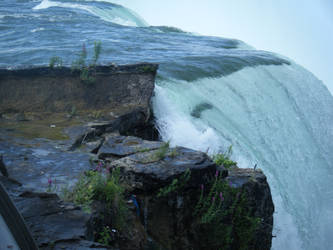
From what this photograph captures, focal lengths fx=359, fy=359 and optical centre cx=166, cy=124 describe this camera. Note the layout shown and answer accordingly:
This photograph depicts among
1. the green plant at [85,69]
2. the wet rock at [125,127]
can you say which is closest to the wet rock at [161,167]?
the wet rock at [125,127]

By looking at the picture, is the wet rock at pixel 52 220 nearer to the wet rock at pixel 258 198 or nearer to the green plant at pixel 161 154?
the green plant at pixel 161 154

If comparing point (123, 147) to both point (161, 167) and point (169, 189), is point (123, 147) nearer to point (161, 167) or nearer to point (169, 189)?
point (161, 167)

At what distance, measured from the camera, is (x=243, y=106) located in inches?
309

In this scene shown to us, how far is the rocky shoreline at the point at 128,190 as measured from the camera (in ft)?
7.50

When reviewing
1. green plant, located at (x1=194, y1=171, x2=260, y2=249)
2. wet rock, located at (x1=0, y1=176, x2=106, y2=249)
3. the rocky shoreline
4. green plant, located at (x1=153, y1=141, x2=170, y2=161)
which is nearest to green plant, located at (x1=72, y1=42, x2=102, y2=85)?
the rocky shoreline

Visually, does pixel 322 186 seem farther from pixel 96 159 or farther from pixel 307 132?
pixel 96 159

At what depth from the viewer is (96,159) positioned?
136 inches

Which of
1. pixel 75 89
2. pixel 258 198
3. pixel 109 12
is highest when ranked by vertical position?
pixel 75 89

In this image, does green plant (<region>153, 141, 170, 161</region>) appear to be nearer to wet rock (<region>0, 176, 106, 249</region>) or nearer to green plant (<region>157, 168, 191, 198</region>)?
green plant (<region>157, 168, 191, 198</region>)

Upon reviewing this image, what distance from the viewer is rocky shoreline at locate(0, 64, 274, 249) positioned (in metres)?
2.29

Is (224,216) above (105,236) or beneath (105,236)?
beneath

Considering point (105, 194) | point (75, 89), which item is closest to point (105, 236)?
point (105, 194)

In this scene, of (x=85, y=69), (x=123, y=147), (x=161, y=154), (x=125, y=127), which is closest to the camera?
A: (x=161, y=154)

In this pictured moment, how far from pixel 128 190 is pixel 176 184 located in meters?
0.40
